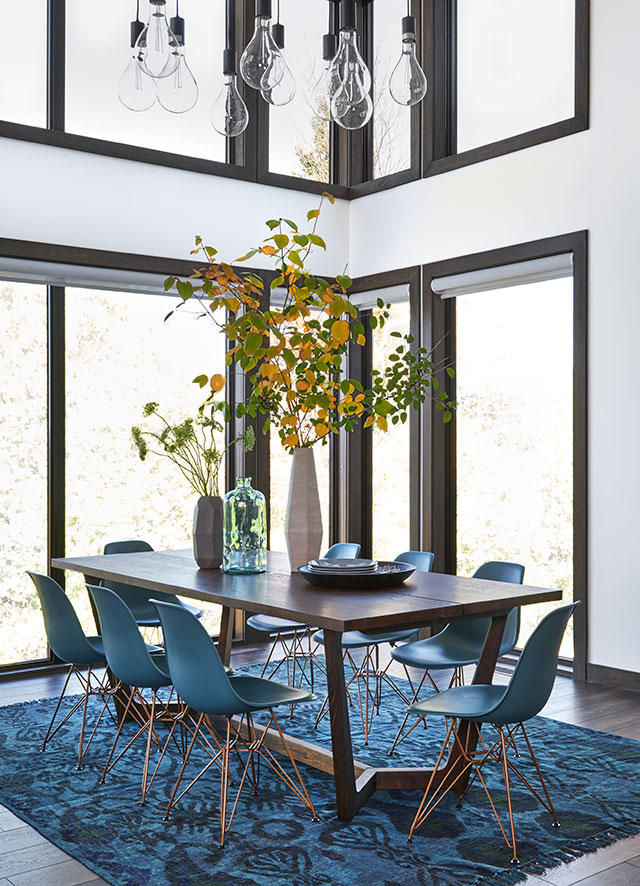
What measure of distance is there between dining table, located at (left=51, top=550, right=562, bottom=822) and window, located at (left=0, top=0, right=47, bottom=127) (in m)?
2.85

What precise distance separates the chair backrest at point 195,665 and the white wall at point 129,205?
3.07m

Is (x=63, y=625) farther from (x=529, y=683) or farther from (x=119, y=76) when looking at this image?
(x=119, y=76)

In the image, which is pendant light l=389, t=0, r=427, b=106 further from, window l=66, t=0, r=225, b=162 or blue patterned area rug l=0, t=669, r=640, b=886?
window l=66, t=0, r=225, b=162

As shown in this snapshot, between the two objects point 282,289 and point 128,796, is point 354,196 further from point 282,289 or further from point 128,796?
point 128,796

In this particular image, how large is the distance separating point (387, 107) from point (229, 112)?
11.5ft

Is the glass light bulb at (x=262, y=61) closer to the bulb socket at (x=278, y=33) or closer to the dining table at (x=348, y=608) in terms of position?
the bulb socket at (x=278, y=33)

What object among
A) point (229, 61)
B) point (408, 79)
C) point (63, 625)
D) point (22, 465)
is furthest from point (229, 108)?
point (22, 465)

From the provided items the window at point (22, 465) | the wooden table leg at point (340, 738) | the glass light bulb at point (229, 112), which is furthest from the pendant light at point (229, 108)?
the window at point (22, 465)

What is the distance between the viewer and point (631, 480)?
5062 millimetres

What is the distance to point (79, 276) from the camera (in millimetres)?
5645

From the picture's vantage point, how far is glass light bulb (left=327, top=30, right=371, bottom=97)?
3.01 metres

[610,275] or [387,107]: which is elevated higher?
[387,107]

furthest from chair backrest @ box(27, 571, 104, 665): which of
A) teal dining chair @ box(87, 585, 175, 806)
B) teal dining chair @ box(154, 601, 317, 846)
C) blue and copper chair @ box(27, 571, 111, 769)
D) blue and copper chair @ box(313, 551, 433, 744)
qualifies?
blue and copper chair @ box(313, 551, 433, 744)

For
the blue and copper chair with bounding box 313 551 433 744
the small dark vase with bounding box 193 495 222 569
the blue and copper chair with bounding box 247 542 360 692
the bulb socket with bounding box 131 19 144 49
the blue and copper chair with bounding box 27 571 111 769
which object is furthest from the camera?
the blue and copper chair with bounding box 247 542 360 692
